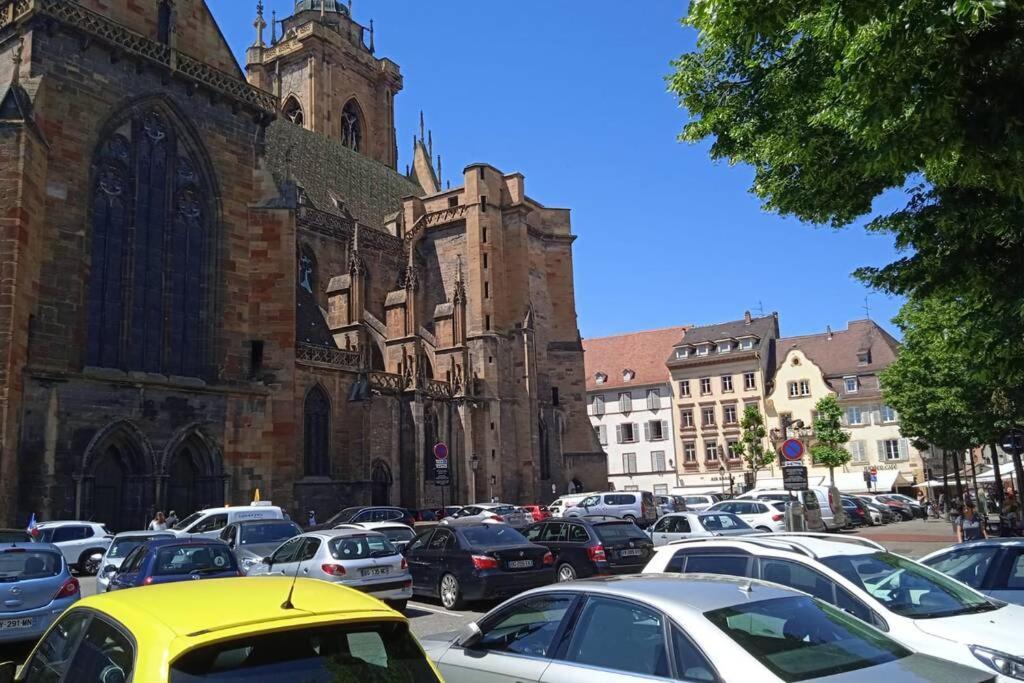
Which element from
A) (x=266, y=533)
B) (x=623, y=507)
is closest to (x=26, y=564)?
(x=266, y=533)

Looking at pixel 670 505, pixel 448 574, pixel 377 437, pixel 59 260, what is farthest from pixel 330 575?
pixel 670 505

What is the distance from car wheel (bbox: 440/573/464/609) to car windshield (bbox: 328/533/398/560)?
1.26 metres

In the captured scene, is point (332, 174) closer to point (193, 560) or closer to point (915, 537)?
point (915, 537)

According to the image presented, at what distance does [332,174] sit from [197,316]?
912 inches

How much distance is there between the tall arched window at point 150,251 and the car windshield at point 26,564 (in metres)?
14.2

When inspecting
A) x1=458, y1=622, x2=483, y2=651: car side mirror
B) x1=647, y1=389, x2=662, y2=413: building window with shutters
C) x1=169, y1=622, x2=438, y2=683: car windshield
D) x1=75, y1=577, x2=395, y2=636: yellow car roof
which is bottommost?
x1=458, y1=622, x2=483, y2=651: car side mirror

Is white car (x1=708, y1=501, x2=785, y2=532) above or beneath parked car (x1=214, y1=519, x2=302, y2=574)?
beneath

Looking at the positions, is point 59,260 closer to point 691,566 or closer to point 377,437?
point 377,437

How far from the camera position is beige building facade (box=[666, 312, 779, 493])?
56.9m

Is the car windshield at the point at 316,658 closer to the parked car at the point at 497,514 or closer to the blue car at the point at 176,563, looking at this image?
the blue car at the point at 176,563

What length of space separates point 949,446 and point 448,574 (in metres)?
23.1

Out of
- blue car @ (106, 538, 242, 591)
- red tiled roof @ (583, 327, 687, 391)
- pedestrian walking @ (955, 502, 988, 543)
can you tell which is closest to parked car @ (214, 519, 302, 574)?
blue car @ (106, 538, 242, 591)

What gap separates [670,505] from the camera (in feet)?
116

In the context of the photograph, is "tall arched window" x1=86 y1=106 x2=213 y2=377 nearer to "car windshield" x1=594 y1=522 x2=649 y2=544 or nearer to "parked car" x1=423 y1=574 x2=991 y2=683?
"car windshield" x1=594 y1=522 x2=649 y2=544
